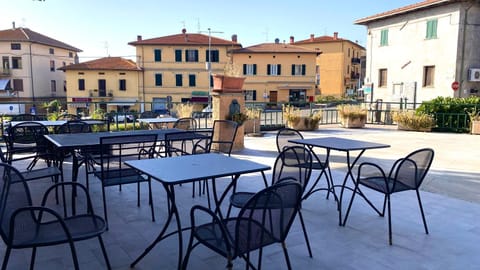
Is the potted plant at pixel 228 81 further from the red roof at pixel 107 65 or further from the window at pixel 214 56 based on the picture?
the red roof at pixel 107 65

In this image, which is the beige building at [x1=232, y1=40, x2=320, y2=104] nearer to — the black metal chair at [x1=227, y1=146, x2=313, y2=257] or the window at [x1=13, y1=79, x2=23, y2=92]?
the window at [x1=13, y1=79, x2=23, y2=92]

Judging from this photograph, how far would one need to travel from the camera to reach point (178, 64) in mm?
33281

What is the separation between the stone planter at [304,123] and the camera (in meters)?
10.8

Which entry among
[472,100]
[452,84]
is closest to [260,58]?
[452,84]

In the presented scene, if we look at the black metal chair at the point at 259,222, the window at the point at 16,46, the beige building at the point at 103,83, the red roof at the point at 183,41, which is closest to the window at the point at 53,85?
the window at the point at 16,46

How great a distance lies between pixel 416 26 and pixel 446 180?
1607 centimetres

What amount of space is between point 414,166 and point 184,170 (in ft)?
6.26

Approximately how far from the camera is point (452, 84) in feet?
56.4

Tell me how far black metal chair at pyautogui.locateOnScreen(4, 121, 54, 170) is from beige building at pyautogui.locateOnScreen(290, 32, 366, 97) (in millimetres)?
38143

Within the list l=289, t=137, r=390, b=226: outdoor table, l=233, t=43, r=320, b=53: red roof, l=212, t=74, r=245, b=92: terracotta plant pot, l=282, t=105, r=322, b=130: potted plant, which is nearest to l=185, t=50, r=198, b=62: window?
l=233, t=43, r=320, b=53: red roof

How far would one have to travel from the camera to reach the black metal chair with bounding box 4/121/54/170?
4484 mm

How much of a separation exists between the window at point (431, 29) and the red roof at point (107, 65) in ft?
74.9

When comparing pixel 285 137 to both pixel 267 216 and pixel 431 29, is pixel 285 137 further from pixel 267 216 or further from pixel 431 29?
pixel 431 29

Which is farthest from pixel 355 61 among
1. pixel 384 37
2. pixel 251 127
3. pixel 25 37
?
pixel 251 127
